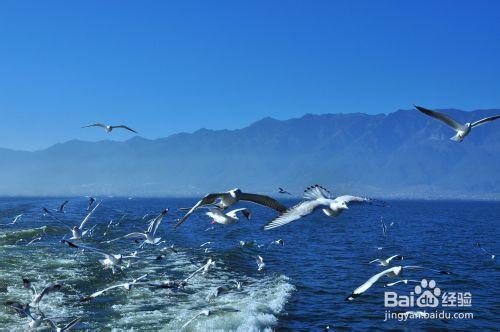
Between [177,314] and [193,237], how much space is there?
32.8 m

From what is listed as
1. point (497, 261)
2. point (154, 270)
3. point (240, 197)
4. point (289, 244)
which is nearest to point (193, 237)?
point (289, 244)

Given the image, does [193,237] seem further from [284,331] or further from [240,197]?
[240,197]

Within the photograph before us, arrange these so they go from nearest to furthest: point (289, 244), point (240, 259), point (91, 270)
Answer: point (91, 270)
point (240, 259)
point (289, 244)

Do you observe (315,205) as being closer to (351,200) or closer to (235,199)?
(351,200)

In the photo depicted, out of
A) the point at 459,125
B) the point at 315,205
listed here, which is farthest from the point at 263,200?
the point at 459,125

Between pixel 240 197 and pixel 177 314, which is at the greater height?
pixel 240 197

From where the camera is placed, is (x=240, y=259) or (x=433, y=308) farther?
(x=240, y=259)

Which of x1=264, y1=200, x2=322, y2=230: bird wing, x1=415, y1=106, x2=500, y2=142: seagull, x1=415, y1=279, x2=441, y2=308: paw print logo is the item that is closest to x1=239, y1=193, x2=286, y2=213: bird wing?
x1=264, y1=200, x2=322, y2=230: bird wing

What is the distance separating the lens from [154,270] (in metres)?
30.5

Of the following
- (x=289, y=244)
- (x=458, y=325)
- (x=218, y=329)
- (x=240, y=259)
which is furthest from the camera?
(x=289, y=244)

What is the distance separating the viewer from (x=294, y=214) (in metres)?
11.0

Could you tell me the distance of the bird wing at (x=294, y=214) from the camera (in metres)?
10.5
